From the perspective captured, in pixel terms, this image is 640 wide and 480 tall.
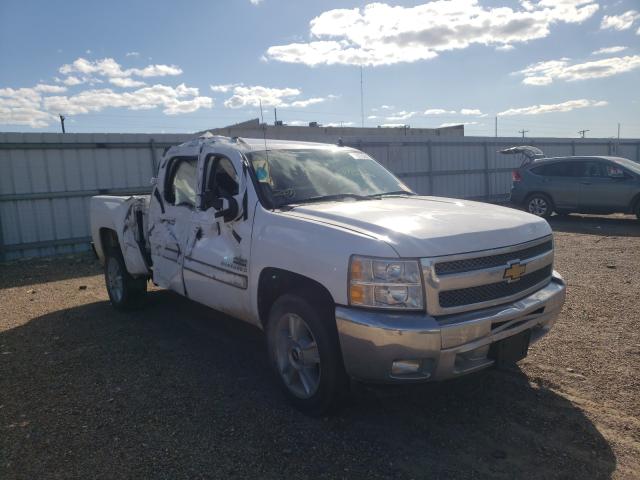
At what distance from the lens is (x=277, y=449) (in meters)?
3.14

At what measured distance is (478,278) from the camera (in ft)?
10.2

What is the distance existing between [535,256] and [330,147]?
2206 mm

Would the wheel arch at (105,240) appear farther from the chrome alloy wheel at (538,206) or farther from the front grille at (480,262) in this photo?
the chrome alloy wheel at (538,206)

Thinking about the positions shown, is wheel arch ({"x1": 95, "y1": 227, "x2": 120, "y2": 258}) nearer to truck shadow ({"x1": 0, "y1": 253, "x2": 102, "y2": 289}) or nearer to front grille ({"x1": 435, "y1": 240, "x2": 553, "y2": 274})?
truck shadow ({"x1": 0, "y1": 253, "x2": 102, "y2": 289})

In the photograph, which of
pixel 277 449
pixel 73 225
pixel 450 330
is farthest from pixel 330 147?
pixel 73 225

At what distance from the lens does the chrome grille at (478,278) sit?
117 inches

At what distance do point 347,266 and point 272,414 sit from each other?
1314 mm

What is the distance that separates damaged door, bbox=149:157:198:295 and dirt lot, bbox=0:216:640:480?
733mm

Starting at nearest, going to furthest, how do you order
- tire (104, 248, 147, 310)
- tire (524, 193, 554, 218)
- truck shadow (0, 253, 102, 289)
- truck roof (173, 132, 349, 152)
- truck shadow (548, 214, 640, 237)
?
1. truck roof (173, 132, 349, 152)
2. tire (104, 248, 147, 310)
3. truck shadow (0, 253, 102, 289)
4. truck shadow (548, 214, 640, 237)
5. tire (524, 193, 554, 218)

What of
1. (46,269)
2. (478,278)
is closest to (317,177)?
(478,278)

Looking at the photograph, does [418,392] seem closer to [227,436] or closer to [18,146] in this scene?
[227,436]

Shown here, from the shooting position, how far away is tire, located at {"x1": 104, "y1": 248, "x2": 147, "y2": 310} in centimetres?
624

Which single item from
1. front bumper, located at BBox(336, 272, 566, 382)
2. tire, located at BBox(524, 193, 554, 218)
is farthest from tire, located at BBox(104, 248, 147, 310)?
tire, located at BBox(524, 193, 554, 218)

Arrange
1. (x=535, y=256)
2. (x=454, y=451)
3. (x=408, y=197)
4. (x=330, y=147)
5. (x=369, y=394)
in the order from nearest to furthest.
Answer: (x=454, y=451), (x=535, y=256), (x=369, y=394), (x=408, y=197), (x=330, y=147)
